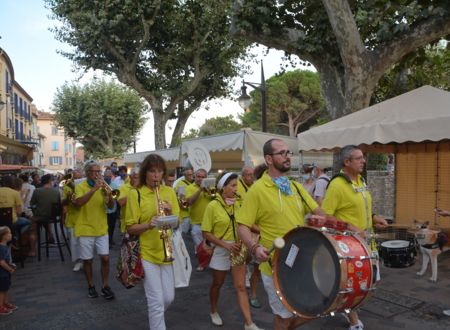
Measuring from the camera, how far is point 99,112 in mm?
37906

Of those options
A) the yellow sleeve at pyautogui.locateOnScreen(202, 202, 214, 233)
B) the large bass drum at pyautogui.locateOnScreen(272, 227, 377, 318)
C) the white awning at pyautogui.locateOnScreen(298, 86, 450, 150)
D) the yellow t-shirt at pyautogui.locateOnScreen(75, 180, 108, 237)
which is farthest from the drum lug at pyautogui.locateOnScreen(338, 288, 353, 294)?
the white awning at pyautogui.locateOnScreen(298, 86, 450, 150)

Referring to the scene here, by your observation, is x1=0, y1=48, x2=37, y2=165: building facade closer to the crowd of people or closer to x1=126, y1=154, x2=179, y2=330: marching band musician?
the crowd of people

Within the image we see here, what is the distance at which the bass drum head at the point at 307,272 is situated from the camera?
9.40 feet

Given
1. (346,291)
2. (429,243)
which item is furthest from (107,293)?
(429,243)

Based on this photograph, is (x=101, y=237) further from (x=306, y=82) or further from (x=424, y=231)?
(x=306, y=82)

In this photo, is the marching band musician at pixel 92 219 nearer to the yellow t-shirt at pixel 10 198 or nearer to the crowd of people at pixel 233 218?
the crowd of people at pixel 233 218

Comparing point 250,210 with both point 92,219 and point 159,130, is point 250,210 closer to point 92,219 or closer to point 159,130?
point 92,219

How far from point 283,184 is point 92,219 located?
3306 millimetres

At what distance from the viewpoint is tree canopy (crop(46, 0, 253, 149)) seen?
59.1 ft

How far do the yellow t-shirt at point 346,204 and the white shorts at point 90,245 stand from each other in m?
3.09

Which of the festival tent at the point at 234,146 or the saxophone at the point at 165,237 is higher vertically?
the festival tent at the point at 234,146

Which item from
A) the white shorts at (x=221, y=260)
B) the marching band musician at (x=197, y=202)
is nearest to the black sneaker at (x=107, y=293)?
the marching band musician at (x=197, y=202)

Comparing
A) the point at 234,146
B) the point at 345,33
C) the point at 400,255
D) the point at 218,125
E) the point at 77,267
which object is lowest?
the point at 77,267

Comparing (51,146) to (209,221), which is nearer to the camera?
(209,221)
